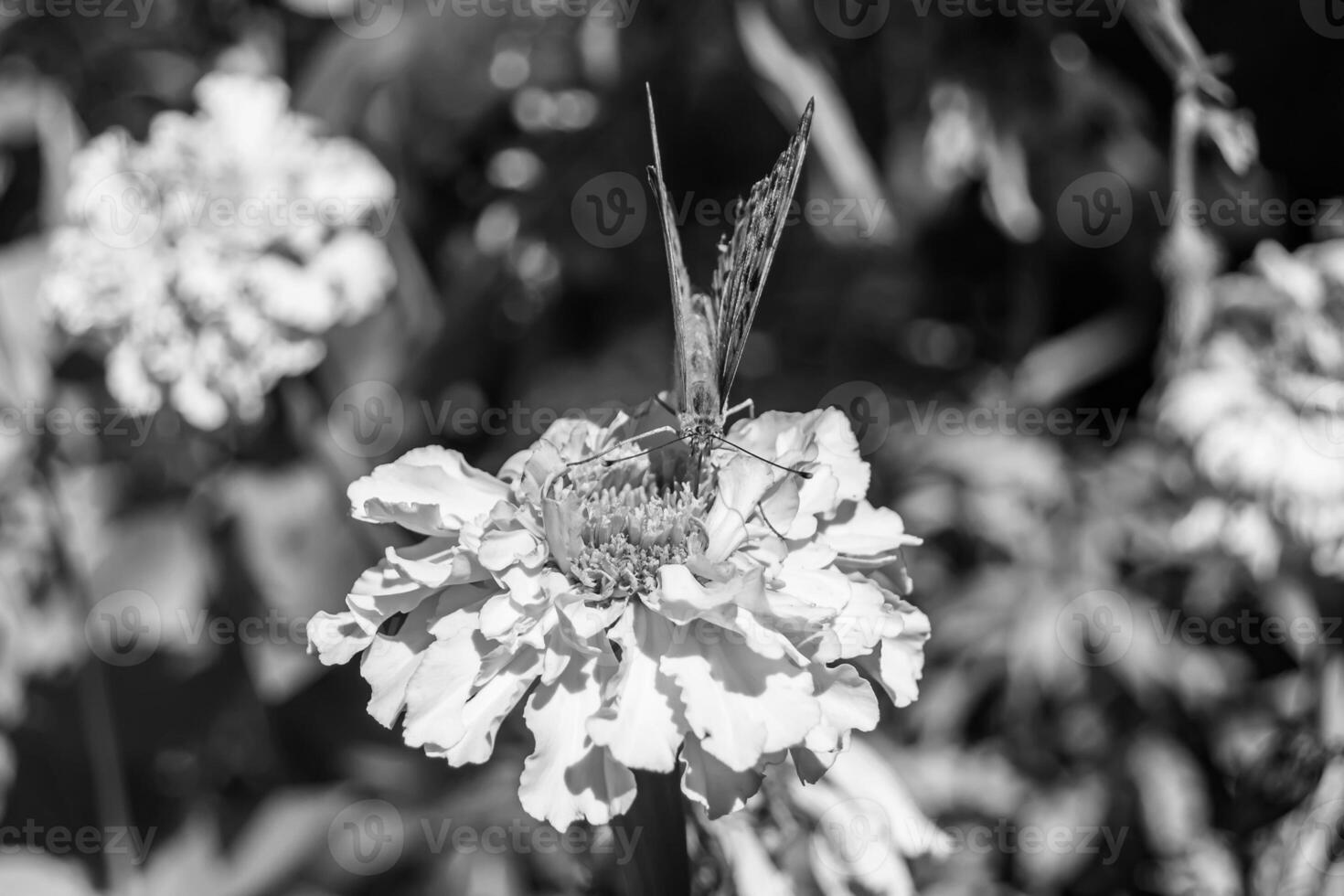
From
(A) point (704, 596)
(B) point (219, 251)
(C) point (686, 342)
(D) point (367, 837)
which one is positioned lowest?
(D) point (367, 837)

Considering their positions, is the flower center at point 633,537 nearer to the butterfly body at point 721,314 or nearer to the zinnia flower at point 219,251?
the butterfly body at point 721,314

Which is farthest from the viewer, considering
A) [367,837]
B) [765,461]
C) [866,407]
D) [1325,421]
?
[866,407]

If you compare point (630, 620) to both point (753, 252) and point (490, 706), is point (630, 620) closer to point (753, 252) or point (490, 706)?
point (490, 706)

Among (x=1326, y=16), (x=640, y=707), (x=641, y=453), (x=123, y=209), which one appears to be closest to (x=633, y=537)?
(x=641, y=453)

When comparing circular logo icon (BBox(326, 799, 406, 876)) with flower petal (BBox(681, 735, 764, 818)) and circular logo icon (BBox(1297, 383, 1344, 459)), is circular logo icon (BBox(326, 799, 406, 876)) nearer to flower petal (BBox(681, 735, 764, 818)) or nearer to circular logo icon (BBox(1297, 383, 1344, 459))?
flower petal (BBox(681, 735, 764, 818))

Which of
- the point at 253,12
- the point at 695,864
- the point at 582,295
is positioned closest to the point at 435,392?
the point at 582,295

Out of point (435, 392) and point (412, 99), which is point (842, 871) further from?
point (412, 99)

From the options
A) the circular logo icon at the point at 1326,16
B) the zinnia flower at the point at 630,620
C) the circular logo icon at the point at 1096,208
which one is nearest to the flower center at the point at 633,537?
the zinnia flower at the point at 630,620
